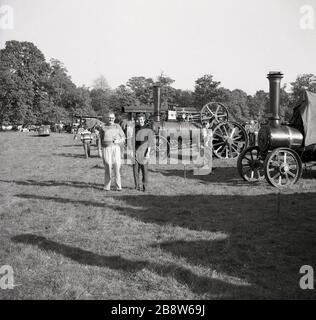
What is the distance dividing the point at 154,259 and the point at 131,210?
2.51m

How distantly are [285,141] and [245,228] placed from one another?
423 cm

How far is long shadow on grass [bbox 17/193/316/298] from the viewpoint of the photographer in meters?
4.42

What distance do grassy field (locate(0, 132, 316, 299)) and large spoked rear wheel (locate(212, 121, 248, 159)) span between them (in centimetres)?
614

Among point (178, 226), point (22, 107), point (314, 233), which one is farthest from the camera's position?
point (22, 107)

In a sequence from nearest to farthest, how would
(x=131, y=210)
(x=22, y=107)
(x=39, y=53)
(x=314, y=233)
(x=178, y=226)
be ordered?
(x=314, y=233)
(x=178, y=226)
(x=131, y=210)
(x=22, y=107)
(x=39, y=53)

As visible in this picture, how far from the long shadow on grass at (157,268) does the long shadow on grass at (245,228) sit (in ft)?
1.01

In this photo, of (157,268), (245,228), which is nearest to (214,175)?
(245,228)

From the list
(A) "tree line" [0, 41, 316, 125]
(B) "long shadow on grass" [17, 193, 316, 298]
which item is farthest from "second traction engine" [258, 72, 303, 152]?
(A) "tree line" [0, 41, 316, 125]

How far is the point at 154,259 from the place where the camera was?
467cm

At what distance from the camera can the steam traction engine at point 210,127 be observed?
15.6m

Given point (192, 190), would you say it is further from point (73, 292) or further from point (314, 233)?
point (73, 292)

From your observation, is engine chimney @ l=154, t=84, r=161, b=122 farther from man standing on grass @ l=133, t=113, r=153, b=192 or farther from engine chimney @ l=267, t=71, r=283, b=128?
engine chimney @ l=267, t=71, r=283, b=128

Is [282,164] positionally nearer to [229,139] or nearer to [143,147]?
[143,147]
